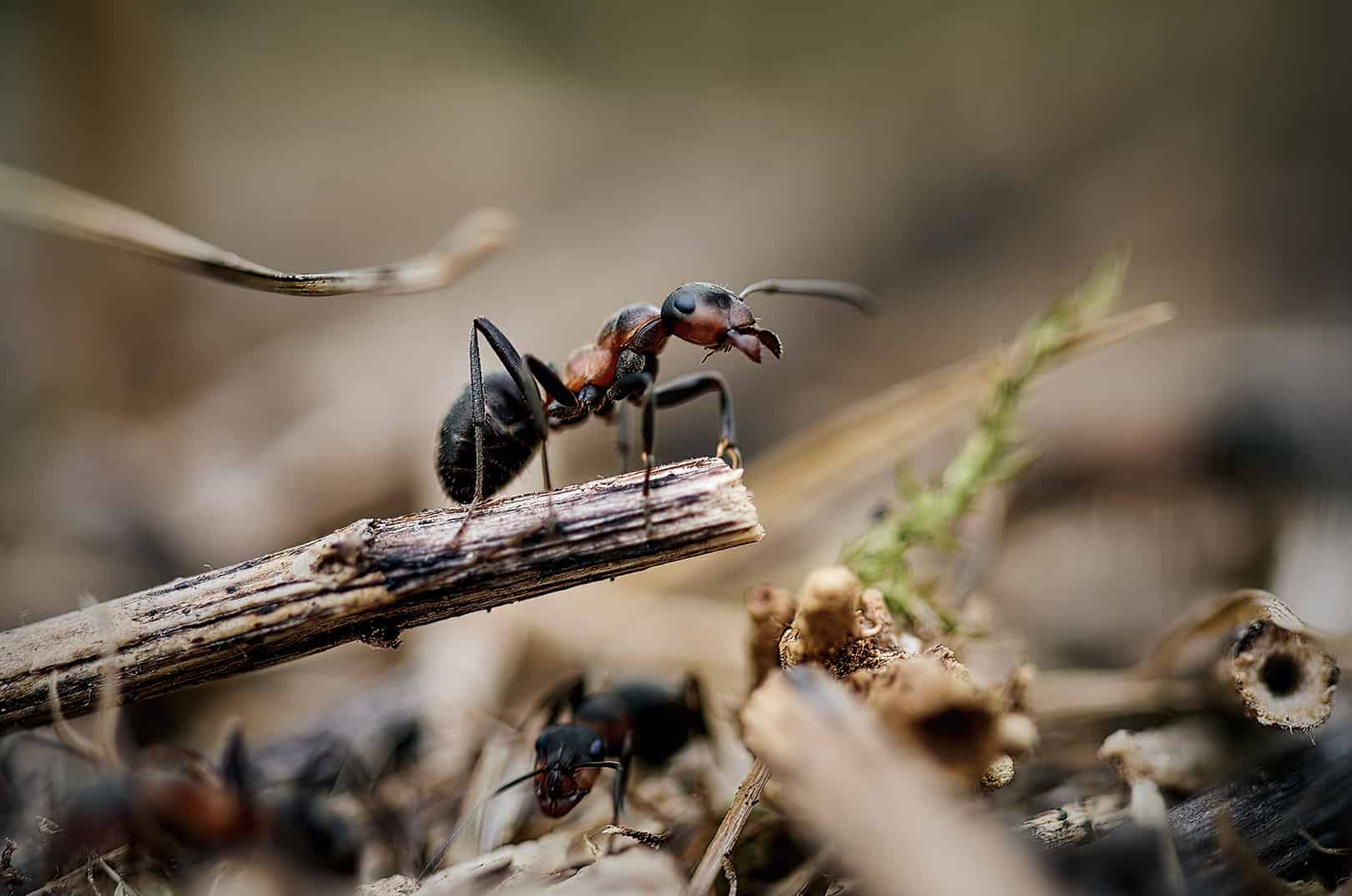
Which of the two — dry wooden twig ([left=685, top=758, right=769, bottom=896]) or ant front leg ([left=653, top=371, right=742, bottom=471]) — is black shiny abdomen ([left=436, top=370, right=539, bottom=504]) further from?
dry wooden twig ([left=685, top=758, right=769, bottom=896])

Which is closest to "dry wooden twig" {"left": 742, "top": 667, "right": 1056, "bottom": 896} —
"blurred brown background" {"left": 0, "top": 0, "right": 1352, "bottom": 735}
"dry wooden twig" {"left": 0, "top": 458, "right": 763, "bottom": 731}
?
"dry wooden twig" {"left": 0, "top": 458, "right": 763, "bottom": 731}

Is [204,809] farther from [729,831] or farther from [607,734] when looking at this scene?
[729,831]

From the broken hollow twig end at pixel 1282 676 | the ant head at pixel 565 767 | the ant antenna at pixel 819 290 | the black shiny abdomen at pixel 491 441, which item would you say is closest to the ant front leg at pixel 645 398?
the black shiny abdomen at pixel 491 441

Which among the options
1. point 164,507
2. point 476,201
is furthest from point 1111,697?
point 476,201

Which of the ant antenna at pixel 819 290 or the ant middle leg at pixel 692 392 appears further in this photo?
the ant antenna at pixel 819 290

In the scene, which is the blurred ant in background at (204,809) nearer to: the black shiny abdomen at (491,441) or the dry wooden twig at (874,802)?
the black shiny abdomen at (491,441)

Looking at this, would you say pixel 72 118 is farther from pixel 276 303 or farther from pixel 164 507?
pixel 164 507
